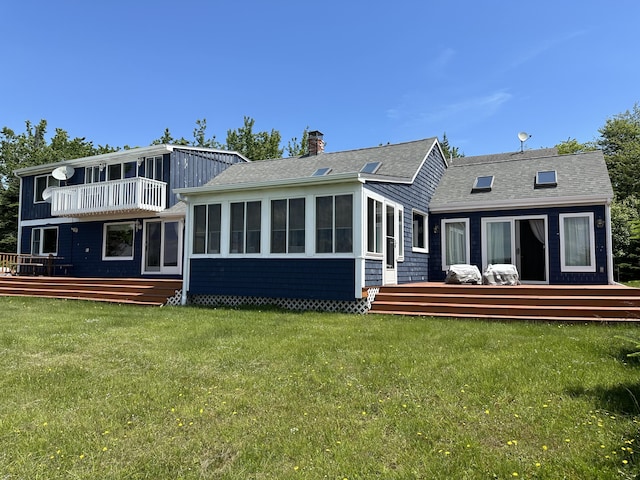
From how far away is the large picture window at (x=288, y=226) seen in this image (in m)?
10.0

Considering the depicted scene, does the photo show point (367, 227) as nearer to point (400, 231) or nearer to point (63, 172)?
point (400, 231)

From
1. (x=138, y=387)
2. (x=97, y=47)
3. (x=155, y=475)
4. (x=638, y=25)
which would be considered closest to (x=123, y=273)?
(x=97, y=47)

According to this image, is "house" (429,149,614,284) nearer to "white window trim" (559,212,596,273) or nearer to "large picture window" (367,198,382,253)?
"white window trim" (559,212,596,273)

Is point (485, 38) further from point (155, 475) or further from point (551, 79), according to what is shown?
point (155, 475)

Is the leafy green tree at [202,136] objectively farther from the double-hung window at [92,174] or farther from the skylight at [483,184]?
the skylight at [483,184]

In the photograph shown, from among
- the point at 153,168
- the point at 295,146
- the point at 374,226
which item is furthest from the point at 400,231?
the point at 295,146

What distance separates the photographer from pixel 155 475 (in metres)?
2.71

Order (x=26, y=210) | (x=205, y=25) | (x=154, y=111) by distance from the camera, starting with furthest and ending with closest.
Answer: (x=154, y=111) < (x=26, y=210) < (x=205, y=25)

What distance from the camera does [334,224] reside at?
965 cm

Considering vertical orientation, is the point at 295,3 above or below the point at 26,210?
above

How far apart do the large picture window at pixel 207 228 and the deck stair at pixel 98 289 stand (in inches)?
67.6

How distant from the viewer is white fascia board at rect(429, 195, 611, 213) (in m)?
11.1

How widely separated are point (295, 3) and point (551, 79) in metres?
10.6

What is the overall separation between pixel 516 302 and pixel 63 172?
1754 cm
